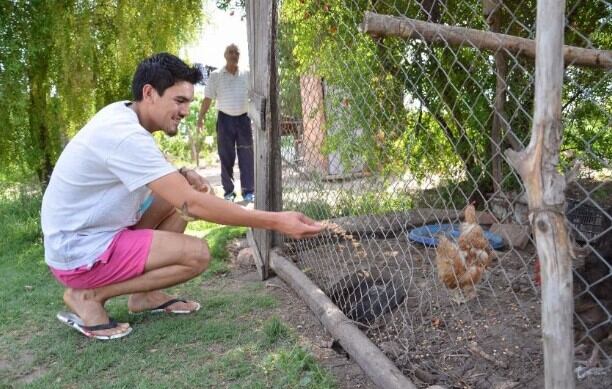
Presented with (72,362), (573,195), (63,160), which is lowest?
(72,362)

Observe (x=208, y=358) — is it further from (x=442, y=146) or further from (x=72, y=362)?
(x=442, y=146)

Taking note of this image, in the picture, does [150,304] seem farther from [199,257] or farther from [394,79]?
[394,79]

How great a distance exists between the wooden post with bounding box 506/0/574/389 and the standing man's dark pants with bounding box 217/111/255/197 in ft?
19.8

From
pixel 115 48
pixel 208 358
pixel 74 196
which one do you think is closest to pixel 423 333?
pixel 208 358

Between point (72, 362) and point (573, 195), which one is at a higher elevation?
point (573, 195)

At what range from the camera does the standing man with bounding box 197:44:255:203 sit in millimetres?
7246

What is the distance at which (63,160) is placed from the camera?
3.12 m

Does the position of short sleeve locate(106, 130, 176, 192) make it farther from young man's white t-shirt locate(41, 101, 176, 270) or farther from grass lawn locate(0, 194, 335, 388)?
grass lawn locate(0, 194, 335, 388)

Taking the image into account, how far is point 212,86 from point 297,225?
535 cm

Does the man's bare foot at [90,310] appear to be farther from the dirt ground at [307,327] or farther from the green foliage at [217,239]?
the green foliage at [217,239]

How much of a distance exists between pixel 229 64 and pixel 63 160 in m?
4.45

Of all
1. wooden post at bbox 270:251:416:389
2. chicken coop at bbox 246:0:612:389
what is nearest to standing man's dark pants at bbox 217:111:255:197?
chicken coop at bbox 246:0:612:389

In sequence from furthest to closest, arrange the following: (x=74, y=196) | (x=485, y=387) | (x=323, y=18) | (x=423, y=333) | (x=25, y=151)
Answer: (x=25, y=151)
(x=323, y=18)
(x=74, y=196)
(x=423, y=333)
(x=485, y=387)

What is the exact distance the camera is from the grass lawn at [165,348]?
8.72 feet
